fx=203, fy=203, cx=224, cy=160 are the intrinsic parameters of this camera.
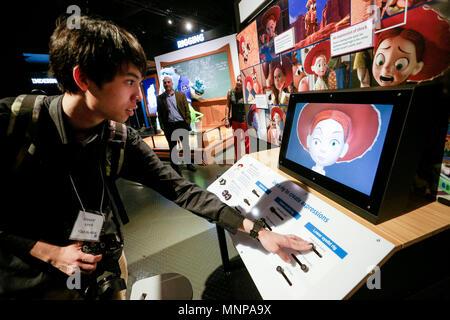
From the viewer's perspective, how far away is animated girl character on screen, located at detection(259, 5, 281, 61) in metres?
1.45

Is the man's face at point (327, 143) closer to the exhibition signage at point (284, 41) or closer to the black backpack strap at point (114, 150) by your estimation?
the exhibition signage at point (284, 41)

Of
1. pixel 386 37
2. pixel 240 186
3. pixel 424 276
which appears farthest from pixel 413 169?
pixel 240 186

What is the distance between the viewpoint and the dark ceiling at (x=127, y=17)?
3436mm

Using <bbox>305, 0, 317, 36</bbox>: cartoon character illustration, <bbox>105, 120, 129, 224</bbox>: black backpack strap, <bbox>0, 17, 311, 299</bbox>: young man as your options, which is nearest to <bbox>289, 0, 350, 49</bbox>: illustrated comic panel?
<bbox>305, 0, 317, 36</bbox>: cartoon character illustration

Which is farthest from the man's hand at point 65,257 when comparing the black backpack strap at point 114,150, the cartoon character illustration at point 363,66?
the cartoon character illustration at point 363,66

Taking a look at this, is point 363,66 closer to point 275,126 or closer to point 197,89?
point 275,126

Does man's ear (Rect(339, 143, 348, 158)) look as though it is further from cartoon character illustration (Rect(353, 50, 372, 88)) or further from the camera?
the camera

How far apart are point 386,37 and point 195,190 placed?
107cm

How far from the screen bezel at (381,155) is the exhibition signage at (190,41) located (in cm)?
659

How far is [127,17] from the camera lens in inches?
254

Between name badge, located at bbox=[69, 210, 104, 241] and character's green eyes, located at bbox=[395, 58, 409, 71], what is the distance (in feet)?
4.78

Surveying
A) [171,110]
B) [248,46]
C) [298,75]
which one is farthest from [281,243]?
[171,110]
